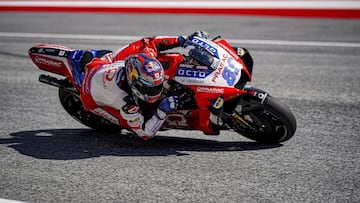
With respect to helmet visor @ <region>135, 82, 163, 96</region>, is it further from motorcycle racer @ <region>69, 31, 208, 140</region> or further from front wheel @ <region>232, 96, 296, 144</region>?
front wheel @ <region>232, 96, 296, 144</region>

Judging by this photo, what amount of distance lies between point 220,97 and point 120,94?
100 centimetres

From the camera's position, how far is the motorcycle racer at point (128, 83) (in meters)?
5.17

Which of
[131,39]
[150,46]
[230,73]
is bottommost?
[131,39]

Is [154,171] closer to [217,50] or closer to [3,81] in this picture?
[217,50]

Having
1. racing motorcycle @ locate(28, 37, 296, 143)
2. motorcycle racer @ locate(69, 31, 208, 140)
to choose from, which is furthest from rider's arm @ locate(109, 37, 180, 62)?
racing motorcycle @ locate(28, 37, 296, 143)

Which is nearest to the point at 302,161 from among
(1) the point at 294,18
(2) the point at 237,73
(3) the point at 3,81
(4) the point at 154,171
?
(2) the point at 237,73

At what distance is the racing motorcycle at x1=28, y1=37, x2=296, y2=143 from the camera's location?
17.1 feet

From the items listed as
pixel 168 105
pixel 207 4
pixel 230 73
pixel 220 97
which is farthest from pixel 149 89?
pixel 207 4

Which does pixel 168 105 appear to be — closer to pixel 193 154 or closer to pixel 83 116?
pixel 193 154

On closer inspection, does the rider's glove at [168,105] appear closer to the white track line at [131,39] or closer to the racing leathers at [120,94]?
the racing leathers at [120,94]

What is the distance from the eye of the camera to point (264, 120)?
5.48 m

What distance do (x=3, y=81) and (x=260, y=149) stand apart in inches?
182

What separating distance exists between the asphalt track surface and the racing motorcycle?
9.1 inches

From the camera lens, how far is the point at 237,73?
5.26 meters
